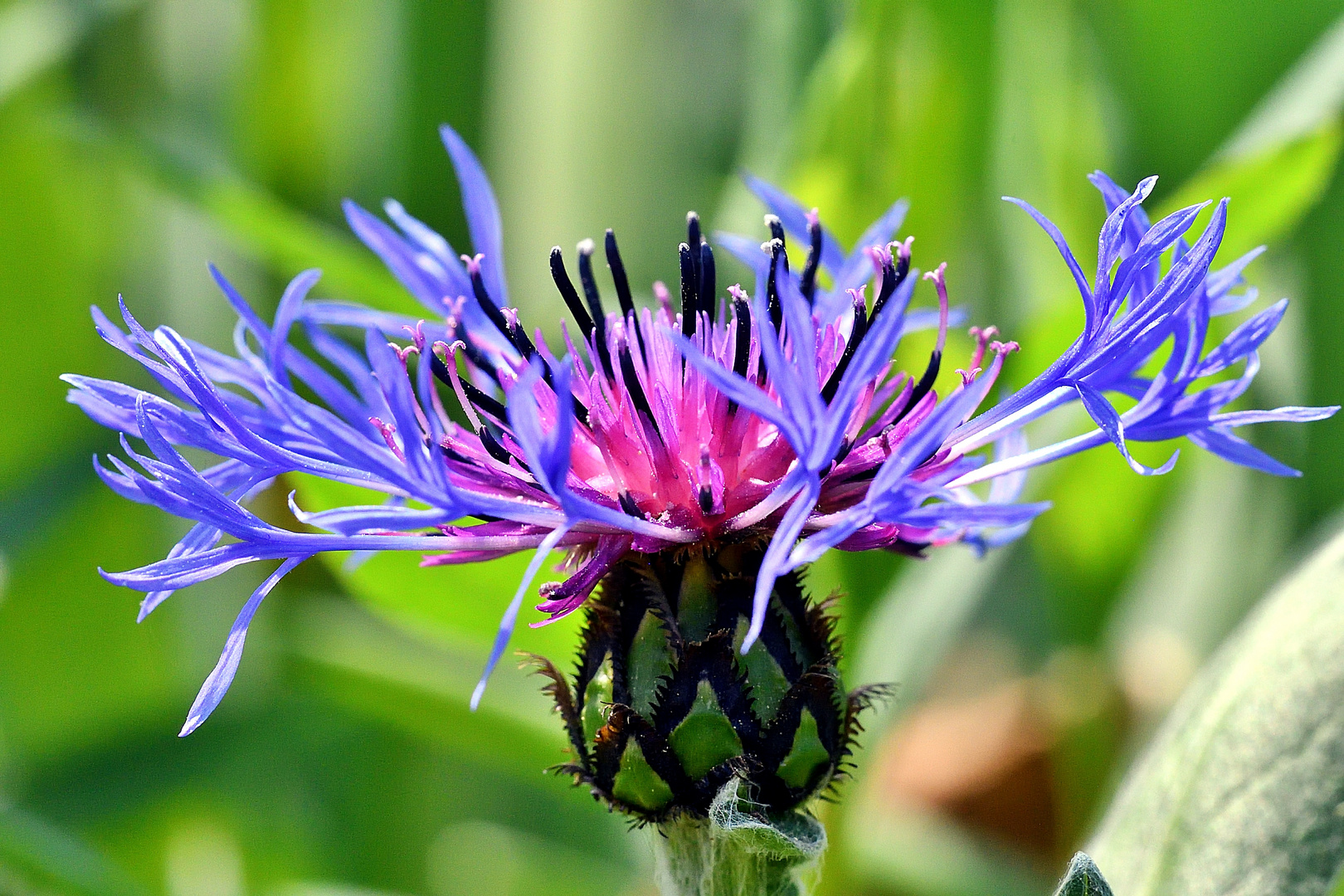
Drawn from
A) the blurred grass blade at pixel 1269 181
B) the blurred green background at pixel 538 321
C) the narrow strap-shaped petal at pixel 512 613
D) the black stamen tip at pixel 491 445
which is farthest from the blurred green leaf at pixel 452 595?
the blurred grass blade at pixel 1269 181

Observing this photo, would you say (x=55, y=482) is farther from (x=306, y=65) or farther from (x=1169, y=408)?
(x=1169, y=408)

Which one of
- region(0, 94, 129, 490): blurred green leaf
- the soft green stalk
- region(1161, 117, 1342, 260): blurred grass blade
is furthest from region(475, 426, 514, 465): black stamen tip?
region(0, 94, 129, 490): blurred green leaf

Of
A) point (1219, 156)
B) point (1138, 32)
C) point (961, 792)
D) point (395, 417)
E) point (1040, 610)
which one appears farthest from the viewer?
point (1040, 610)

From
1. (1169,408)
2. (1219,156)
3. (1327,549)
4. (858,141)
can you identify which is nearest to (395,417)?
(1169,408)

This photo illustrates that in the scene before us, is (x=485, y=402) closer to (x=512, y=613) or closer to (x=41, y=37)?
(x=512, y=613)

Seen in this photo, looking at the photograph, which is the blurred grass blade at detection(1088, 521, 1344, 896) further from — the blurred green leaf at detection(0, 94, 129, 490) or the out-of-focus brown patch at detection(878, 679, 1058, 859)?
the blurred green leaf at detection(0, 94, 129, 490)

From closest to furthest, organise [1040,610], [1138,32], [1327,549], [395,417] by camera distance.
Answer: [395,417], [1327,549], [1138,32], [1040,610]
